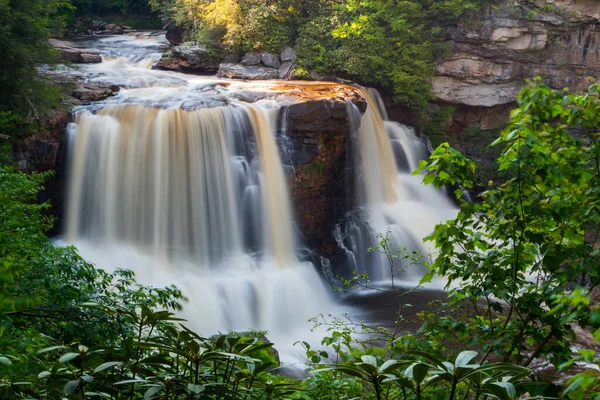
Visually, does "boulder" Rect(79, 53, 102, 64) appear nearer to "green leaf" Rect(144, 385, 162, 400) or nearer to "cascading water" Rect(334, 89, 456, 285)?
"cascading water" Rect(334, 89, 456, 285)

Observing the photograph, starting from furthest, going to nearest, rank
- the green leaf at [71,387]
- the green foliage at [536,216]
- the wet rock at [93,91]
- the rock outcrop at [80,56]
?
the rock outcrop at [80,56], the wet rock at [93,91], the green foliage at [536,216], the green leaf at [71,387]

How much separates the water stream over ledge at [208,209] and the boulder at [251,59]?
445 centimetres

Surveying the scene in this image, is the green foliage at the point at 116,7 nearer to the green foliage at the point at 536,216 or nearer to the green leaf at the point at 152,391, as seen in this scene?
the green foliage at the point at 536,216

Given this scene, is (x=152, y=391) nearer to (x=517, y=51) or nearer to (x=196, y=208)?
(x=196, y=208)

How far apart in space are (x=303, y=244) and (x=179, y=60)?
9.12 m

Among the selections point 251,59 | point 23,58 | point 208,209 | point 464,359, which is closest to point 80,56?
point 251,59

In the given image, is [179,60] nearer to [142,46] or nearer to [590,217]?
[142,46]

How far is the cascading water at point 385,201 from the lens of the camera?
14.3m

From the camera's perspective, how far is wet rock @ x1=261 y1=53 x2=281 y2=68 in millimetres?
19516

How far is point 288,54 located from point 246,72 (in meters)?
1.75

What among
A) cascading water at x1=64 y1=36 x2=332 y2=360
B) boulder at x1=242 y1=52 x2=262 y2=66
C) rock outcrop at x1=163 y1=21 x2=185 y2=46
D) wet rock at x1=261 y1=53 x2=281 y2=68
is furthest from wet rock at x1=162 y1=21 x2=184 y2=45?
cascading water at x1=64 y1=36 x2=332 y2=360

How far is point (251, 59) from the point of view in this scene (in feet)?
64.5

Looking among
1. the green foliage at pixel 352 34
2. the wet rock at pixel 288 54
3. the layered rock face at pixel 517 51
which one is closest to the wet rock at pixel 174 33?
the green foliage at pixel 352 34

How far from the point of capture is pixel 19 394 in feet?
6.39
